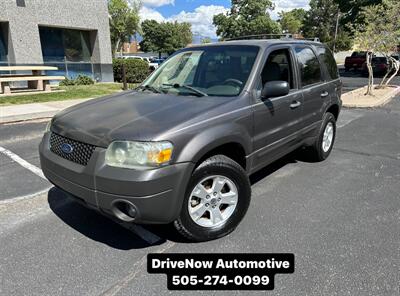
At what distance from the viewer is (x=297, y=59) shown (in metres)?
4.21

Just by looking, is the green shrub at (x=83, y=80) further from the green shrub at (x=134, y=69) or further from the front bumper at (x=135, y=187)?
the front bumper at (x=135, y=187)

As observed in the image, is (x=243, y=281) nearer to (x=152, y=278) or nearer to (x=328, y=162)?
(x=152, y=278)

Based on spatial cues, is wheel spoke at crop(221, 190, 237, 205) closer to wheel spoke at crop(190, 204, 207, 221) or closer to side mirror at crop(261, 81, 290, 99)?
wheel spoke at crop(190, 204, 207, 221)

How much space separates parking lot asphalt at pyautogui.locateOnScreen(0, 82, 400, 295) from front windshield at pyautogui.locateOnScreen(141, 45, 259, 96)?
1.35 m

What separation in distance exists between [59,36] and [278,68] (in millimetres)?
14649

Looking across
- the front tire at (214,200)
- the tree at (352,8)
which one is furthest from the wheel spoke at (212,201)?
the tree at (352,8)

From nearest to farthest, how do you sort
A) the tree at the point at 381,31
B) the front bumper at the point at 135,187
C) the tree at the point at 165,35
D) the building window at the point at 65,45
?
the front bumper at the point at 135,187 < the tree at the point at 381,31 < the building window at the point at 65,45 < the tree at the point at 165,35

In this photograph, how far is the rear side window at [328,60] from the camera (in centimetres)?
491

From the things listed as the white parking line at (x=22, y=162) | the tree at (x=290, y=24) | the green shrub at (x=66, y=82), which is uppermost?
the tree at (x=290, y=24)

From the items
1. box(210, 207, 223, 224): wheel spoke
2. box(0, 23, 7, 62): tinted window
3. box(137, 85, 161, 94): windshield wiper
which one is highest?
box(0, 23, 7, 62): tinted window

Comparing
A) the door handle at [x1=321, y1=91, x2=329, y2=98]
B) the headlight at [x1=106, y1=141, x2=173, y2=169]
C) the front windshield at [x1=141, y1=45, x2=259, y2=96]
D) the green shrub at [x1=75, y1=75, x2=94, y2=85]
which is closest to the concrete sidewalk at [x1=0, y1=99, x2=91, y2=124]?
the front windshield at [x1=141, y1=45, x2=259, y2=96]

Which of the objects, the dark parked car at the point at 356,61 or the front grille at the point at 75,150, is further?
the dark parked car at the point at 356,61

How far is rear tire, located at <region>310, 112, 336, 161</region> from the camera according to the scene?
4.93 metres

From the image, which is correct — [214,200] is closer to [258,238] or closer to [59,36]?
[258,238]
